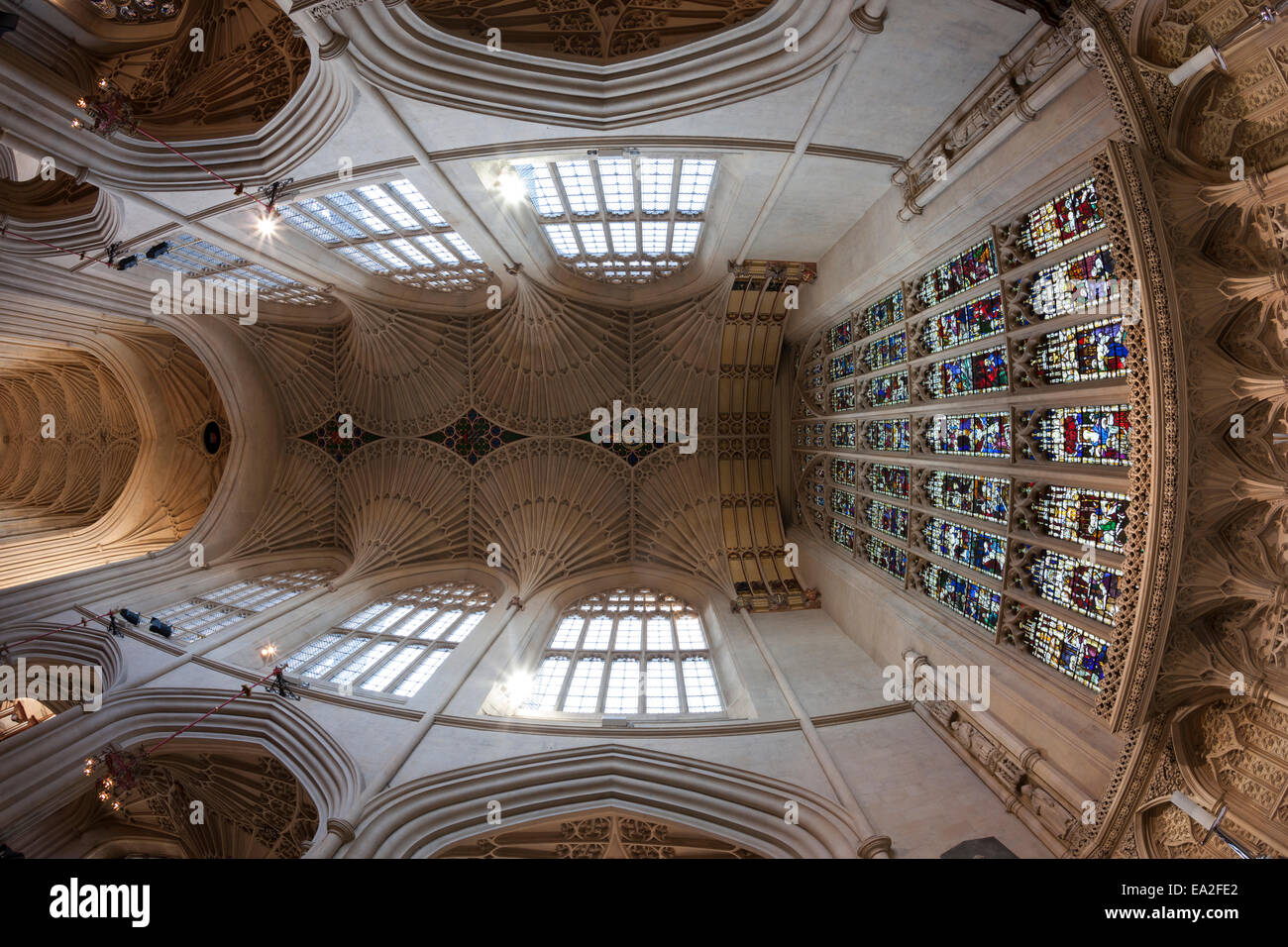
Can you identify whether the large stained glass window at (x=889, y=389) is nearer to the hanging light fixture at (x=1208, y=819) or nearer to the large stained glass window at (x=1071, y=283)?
the large stained glass window at (x=1071, y=283)

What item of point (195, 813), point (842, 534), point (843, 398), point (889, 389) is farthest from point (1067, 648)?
point (195, 813)

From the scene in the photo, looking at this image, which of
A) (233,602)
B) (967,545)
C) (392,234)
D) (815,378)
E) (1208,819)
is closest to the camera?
(1208,819)

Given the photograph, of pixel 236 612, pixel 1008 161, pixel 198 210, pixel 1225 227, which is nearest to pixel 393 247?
pixel 198 210

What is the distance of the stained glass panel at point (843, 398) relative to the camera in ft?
43.8

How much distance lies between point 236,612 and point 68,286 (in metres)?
6.86

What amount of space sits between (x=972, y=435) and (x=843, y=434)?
15.8 feet

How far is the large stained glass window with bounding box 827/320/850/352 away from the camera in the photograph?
13.4 metres

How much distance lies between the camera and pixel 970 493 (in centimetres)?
927

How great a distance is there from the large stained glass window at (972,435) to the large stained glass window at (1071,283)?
1.47 metres

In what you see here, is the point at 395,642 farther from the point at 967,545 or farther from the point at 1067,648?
the point at 1067,648

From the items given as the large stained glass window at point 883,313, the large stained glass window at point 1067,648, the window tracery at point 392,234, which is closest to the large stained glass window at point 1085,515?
the large stained glass window at point 1067,648

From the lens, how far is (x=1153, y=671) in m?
5.66
